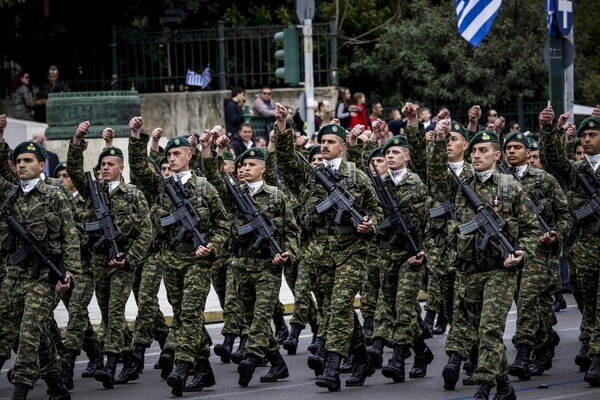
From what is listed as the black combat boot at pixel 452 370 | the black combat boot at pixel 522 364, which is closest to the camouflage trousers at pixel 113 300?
the black combat boot at pixel 452 370

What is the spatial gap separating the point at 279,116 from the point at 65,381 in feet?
10.2

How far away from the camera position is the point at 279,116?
1324 cm

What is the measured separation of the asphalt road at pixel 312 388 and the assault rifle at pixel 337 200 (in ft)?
4.91

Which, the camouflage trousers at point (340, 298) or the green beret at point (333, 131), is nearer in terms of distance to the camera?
the camouflage trousers at point (340, 298)

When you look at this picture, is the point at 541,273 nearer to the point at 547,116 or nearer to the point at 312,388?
the point at 547,116

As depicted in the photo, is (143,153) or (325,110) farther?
(325,110)

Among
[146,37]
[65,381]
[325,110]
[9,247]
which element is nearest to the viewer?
[9,247]

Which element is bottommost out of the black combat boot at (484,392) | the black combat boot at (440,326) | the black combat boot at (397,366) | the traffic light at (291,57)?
the black combat boot at (440,326)

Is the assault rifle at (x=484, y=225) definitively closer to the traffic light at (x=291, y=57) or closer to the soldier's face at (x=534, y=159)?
the soldier's face at (x=534, y=159)

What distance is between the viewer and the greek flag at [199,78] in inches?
1028

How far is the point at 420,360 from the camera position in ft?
44.8

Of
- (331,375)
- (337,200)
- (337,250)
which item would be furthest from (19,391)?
(337,200)

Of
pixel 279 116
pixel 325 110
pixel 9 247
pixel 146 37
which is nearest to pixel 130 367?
pixel 9 247

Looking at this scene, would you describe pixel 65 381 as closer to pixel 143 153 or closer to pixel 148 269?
pixel 148 269
